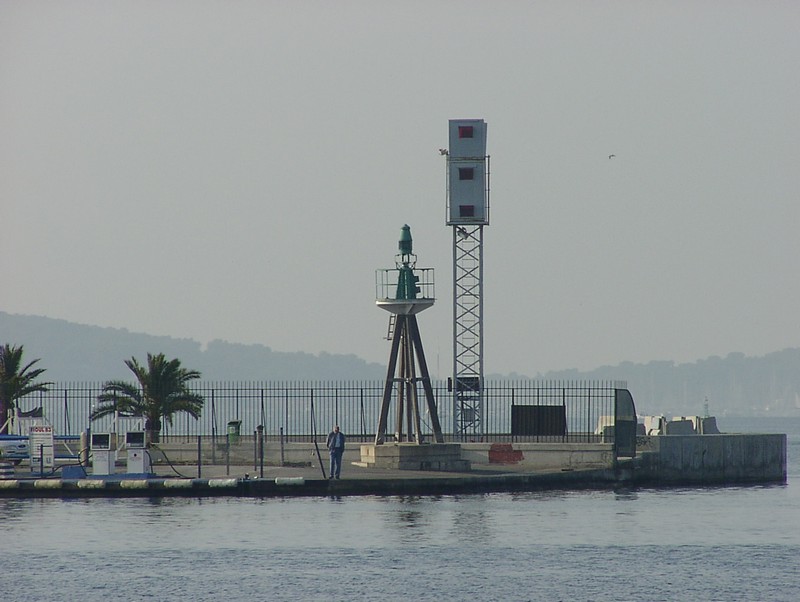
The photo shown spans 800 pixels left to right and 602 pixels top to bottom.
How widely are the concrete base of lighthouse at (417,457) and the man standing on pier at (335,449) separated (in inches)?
134

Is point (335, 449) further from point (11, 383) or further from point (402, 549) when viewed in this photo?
point (11, 383)

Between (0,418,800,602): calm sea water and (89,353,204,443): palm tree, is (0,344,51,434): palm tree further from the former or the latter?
(0,418,800,602): calm sea water

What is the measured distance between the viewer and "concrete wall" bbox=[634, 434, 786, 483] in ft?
213

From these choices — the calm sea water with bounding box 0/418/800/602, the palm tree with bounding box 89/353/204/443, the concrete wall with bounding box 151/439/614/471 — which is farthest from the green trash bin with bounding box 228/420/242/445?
the calm sea water with bounding box 0/418/800/602

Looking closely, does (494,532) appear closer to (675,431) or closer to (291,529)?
(291,529)

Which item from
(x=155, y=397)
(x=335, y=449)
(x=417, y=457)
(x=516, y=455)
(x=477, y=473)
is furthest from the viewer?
(x=155, y=397)

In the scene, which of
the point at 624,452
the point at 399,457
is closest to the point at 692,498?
the point at 624,452

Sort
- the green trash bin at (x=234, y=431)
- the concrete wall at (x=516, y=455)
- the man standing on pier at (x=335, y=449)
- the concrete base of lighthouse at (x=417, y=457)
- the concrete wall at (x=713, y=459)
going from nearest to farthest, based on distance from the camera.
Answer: the man standing on pier at (x=335, y=449), the concrete base of lighthouse at (x=417, y=457), the concrete wall at (x=516, y=455), the concrete wall at (x=713, y=459), the green trash bin at (x=234, y=431)

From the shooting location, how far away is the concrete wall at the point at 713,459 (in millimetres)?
64938

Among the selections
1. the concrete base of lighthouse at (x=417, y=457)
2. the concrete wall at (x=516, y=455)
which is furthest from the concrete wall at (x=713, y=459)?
the concrete base of lighthouse at (x=417, y=457)

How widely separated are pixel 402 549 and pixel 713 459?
2476 cm

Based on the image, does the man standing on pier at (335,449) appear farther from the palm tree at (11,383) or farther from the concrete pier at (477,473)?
the palm tree at (11,383)

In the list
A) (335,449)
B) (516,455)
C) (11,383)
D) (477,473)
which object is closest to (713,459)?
(516,455)

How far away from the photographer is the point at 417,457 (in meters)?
60.9
